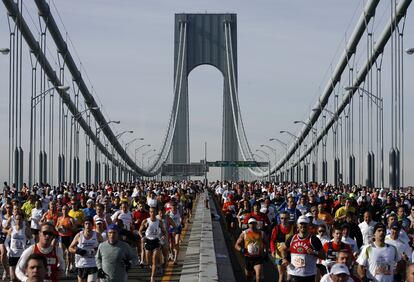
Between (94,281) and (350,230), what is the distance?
3.90 m

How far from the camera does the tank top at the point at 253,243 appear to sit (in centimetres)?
1496

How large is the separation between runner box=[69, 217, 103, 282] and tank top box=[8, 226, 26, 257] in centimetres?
183

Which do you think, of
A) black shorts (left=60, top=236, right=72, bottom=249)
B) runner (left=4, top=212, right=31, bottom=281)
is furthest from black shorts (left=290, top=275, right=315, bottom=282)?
black shorts (left=60, top=236, right=72, bottom=249)

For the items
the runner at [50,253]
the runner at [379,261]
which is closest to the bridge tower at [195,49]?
the runner at [379,261]

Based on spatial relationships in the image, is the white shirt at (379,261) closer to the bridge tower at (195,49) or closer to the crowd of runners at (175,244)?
the crowd of runners at (175,244)

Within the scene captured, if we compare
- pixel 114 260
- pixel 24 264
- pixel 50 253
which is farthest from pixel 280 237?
pixel 24 264

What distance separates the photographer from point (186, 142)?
16238 cm

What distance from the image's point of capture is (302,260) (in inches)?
503

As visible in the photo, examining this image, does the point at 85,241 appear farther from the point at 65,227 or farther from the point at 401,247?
the point at 65,227

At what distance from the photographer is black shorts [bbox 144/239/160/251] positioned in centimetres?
1742

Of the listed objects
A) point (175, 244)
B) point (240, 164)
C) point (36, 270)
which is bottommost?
point (175, 244)

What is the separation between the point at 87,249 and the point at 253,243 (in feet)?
8.40

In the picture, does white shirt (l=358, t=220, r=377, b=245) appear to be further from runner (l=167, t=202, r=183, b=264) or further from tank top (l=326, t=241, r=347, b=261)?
runner (l=167, t=202, r=183, b=264)

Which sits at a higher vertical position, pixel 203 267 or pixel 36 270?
pixel 36 270
